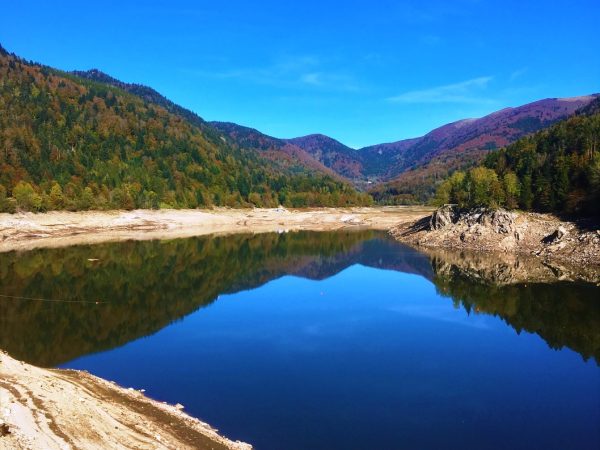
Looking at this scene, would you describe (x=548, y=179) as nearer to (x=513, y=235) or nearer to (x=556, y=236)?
(x=513, y=235)

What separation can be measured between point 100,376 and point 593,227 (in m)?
62.4

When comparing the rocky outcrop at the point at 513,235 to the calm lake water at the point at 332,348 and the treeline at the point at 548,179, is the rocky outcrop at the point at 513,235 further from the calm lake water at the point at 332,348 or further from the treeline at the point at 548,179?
the calm lake water at the point at 332,348

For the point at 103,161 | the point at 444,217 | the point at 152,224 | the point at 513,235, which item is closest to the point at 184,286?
the point at 513,235

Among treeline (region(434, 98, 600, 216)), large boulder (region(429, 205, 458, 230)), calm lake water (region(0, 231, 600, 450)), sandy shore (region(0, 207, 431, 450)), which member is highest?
treeline (region(434, 98, 600, 216))

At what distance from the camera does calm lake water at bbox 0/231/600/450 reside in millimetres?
19438

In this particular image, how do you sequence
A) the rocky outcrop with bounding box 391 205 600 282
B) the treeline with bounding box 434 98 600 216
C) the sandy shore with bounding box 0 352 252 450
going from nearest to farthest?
the sandy shore with bounding box 0 352 252 450
the rocky outcrop with bounding box 391 205 600 282
the treeline with bounding box 434 98 600 216

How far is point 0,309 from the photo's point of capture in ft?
123

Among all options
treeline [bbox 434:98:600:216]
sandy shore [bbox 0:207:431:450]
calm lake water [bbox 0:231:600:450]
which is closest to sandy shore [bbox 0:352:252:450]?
sandy shore [bbox 0:207:431:450]

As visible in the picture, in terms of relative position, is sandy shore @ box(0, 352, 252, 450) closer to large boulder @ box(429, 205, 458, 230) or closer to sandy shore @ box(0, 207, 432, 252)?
sandy shore @ box(0, 207, 432, 252)

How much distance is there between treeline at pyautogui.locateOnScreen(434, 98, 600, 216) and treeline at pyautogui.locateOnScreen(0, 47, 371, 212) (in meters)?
76.1

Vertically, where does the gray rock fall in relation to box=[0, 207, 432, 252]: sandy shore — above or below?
below

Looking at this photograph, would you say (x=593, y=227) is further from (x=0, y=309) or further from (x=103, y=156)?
(x=103, y=156)

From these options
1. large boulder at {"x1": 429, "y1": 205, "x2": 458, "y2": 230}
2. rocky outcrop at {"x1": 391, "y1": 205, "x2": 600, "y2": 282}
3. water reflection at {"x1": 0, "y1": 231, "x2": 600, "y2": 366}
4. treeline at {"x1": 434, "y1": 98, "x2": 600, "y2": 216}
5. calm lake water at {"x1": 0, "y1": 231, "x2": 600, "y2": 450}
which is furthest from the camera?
large boulder at {"x1": 429, "y1": 205, "x2": 458, "y2": 230}

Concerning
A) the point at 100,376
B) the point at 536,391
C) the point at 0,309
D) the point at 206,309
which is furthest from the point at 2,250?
the point at 536,391
